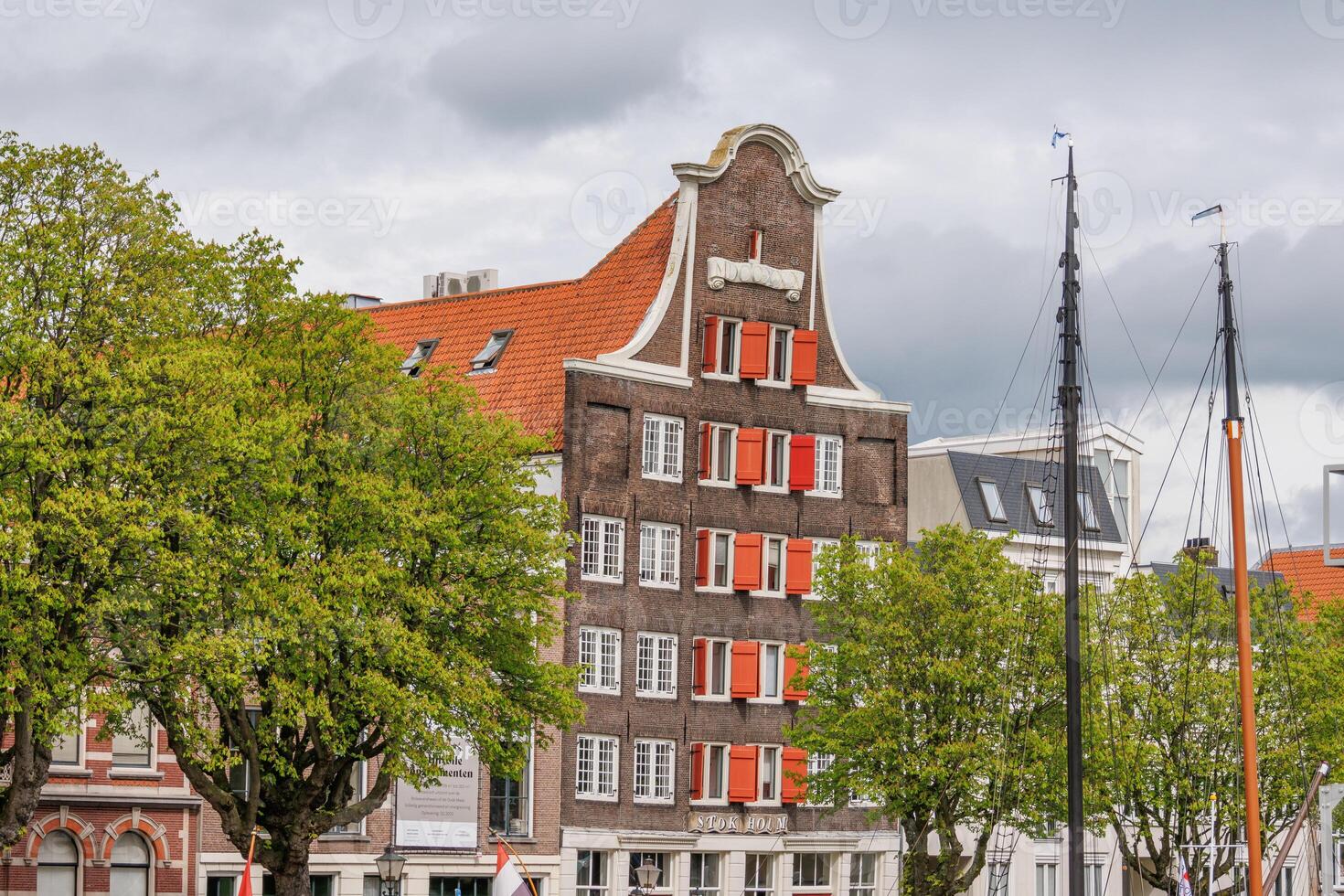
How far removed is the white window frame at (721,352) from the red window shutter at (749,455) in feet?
6.43

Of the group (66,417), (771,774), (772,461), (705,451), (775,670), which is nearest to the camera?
(66,417)

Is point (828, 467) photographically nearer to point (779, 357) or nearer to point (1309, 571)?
point (779, 357)

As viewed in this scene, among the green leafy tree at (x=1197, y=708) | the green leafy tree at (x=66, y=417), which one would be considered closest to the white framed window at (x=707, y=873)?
the green leafy tree at (x=1197, y=708)

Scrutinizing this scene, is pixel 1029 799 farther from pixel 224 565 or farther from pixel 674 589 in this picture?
pixel 224 565

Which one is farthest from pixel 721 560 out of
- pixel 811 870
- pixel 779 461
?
pixel 811 870

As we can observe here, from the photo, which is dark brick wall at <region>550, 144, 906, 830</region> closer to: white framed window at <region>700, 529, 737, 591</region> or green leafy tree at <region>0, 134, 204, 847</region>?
white framed window at <region>700, 529, 737, 591</region>

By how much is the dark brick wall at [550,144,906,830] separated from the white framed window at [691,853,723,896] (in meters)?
1.57

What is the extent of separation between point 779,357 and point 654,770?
1475 centimetres

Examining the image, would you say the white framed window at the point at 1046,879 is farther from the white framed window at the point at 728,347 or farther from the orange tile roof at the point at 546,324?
the orange tile roof at the point at 546,324

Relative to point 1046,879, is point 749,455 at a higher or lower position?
higher

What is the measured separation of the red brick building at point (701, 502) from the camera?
76438 millimetres

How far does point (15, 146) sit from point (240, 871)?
23.6 metres

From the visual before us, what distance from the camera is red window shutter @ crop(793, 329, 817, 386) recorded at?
81375 mm

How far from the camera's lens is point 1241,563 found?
184 feet
